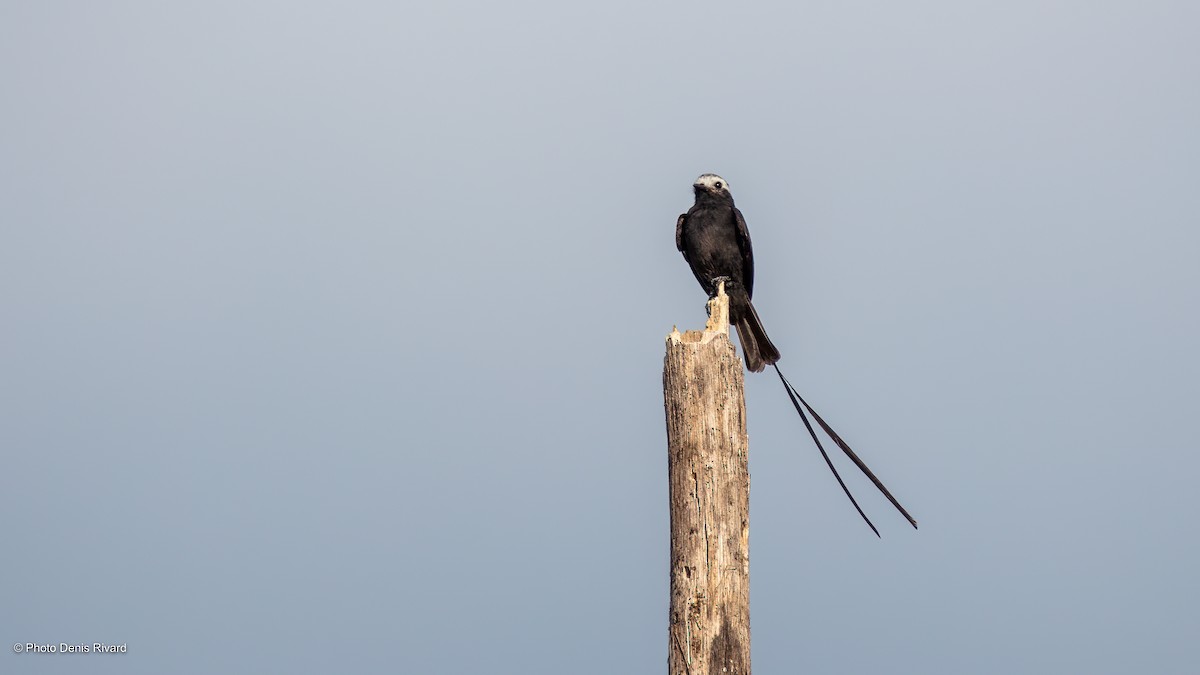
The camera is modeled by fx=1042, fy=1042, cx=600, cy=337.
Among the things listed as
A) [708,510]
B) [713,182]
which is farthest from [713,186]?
[708,510]

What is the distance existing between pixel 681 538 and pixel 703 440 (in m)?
0.49

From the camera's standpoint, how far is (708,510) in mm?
5059

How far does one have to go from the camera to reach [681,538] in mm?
5098

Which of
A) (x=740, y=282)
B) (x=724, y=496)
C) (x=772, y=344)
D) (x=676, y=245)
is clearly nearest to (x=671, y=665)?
(x=724, y=496)

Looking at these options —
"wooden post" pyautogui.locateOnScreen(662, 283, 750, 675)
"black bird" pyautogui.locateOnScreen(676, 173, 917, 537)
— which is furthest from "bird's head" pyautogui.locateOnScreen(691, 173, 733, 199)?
"wooden post" pyautogui.locateOnScreen(662, 283, 750, 675)

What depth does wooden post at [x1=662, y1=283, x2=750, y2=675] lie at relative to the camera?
196 inches

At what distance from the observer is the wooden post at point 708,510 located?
196 inches

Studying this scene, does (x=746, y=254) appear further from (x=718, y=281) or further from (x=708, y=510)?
(x=708, y=510)

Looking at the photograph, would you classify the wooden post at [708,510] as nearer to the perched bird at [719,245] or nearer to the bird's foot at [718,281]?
the perched bird at [719,245]

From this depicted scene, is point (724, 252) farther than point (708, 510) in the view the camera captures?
Yes

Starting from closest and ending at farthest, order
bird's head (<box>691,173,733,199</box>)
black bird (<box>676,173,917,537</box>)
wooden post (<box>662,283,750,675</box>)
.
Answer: wooden post (<box>662,283,750,675</box>) → black bird (<box>676,173,917,537</box>) → bird's head (<box>691,173,733,199</box>)

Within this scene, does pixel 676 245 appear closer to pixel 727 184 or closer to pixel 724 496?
pixel 727 184

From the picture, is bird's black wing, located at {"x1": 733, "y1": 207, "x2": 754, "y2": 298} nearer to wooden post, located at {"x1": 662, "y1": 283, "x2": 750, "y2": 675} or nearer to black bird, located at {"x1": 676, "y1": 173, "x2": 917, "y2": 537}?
black bird, located at {"x1": 676, "y1": 173, "x2": 917, "y2": 537}

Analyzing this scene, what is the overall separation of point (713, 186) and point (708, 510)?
4.29 metres
